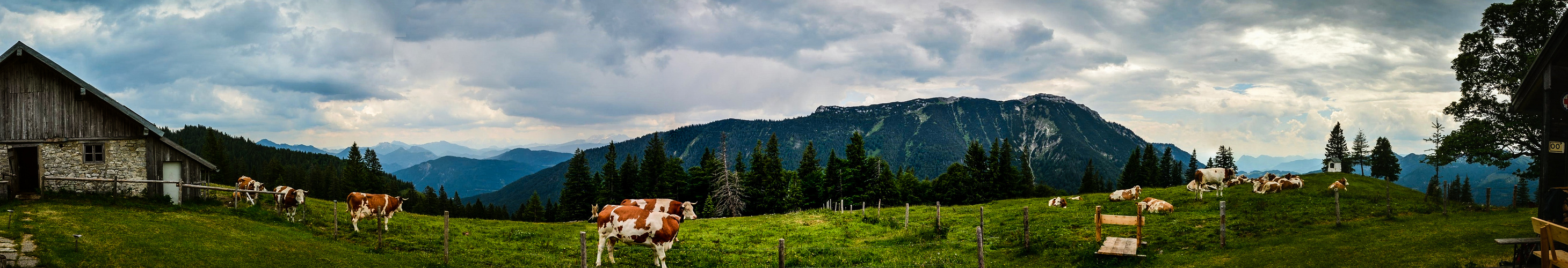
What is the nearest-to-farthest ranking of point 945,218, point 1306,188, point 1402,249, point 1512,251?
1. point 1512,251
2. point 1402,249
3. point 945,218
4. point 1306,188

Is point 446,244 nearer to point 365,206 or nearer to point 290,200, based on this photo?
point 365,206

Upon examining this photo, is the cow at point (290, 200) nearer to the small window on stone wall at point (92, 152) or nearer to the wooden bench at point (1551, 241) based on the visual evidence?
the small window on stone wall at point (92, 152)

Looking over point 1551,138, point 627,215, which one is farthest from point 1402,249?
point 627,215

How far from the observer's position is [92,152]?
84.4ft

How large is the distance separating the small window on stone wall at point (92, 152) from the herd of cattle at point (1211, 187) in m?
47.0

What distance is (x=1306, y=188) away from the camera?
36969 millimetres

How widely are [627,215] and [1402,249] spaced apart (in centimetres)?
2047

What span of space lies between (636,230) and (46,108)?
28372 millimetres

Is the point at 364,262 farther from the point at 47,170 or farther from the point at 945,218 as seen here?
the point at 945,218

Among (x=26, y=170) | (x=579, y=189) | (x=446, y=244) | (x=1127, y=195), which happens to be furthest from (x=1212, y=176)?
(x=26, y=170)

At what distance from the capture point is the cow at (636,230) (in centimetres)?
1698

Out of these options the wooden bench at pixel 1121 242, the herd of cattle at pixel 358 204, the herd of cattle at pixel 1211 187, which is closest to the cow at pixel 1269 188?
the herd of cattle at pixel 1211 187

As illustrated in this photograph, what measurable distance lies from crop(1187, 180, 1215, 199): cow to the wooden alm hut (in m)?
48.5

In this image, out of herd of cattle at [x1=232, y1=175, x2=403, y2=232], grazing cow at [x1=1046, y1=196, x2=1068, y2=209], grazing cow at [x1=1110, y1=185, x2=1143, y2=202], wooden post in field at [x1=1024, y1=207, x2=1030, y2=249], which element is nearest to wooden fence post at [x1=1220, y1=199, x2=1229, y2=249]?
wooden post in field at [x1=1024, y1=207, x2=1030, y2=249]
